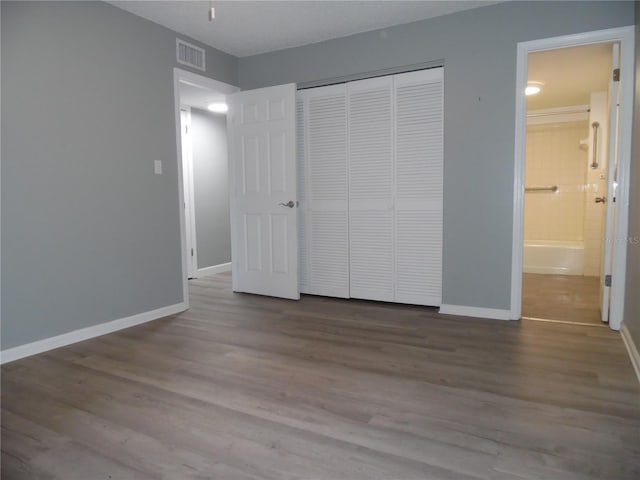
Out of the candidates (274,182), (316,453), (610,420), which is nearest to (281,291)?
(274,182)

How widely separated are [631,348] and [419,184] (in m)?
1.90

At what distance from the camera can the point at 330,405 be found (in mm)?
1969

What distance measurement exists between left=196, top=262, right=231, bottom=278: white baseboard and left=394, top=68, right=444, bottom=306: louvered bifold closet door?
284 cm

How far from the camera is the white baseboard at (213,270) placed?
→ 5.49 meters

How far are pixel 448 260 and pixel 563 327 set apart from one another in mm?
967

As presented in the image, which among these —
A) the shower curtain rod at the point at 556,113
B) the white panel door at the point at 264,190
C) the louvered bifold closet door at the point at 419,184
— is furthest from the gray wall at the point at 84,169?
the shower curtain rod at the point at 556,113

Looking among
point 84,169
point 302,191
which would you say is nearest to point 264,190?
point 302,191

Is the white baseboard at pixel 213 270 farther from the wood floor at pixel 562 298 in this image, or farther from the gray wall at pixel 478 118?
the wood floor at pixel 562 298

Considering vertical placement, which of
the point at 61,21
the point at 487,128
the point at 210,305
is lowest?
the point at 210,305

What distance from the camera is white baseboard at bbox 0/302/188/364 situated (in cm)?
260

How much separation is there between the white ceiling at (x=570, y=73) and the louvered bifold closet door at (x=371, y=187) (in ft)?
4.40

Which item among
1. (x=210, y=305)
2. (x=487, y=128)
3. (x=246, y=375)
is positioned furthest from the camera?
(x=210, y=305)

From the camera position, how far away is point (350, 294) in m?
4.07

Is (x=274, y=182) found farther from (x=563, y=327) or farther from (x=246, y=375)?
(x=563, y=327)
